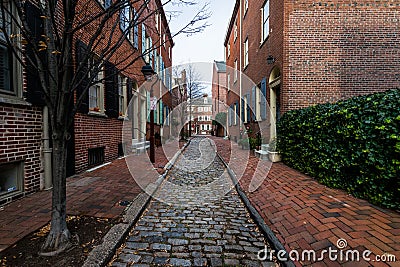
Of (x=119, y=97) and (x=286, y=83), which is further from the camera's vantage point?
(x=119, y=97)

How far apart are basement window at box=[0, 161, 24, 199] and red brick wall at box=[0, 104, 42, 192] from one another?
0.23ft

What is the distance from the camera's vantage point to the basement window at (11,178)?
3.55 m

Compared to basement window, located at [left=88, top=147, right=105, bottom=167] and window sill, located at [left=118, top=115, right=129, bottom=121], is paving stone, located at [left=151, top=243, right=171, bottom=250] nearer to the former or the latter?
basement window, located at [left=88, top=147, right=105, bottom=167]

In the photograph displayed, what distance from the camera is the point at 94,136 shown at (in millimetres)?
6375

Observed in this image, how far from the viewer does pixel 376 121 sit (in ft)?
10.5

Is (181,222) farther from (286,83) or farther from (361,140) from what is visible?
(286,83)

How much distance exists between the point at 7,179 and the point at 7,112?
114cm

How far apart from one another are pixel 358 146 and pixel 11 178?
19.3 ft

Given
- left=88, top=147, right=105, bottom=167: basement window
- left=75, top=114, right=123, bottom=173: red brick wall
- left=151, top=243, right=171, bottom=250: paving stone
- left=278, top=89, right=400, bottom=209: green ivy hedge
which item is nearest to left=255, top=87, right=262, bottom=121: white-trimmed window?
left=278, top=89, right=400, bottom=209: green ivy hedge

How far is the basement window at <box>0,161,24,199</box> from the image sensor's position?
3.55 metres

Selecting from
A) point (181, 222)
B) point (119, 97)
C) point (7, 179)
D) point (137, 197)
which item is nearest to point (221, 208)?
point (181, 222)
